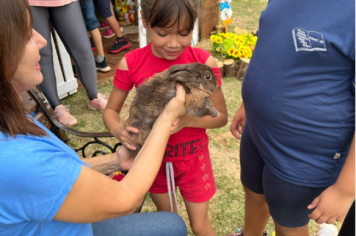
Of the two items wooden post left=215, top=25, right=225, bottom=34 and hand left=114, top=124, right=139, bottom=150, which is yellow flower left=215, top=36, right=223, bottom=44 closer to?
wooden post left=215, top=25, right=225, bottom=34

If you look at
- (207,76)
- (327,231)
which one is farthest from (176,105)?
(327,231)

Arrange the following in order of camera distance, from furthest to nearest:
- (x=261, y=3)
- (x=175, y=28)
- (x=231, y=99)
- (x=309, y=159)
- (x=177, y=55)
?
(x=261, y=3) → (x=231, y=99) → (x=177, y=55) → (x=175, y=28) → (x=309, y=159)

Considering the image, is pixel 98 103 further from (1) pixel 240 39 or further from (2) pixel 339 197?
(2) pixel 339 197

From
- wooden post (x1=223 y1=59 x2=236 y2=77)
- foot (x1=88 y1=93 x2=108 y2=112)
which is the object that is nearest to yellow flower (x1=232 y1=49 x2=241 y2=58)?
wooden post (x1=223 y1=59 x2=236 y2=77)

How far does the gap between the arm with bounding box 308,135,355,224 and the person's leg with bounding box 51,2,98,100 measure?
3.40 meters

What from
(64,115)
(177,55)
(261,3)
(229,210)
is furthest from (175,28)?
(261,3)

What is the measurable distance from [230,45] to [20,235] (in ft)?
18.3

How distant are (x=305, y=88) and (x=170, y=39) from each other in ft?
2.84

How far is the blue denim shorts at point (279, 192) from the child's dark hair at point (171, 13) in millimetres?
881

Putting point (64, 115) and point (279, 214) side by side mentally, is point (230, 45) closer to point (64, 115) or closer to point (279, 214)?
point (64, 115)

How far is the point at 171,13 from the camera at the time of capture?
181 centimetres

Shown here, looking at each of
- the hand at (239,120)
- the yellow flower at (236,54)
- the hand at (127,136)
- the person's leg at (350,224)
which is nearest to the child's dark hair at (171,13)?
the hand at (127,136)

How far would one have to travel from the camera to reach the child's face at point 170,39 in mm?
1893

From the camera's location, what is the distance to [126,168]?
2.21m
